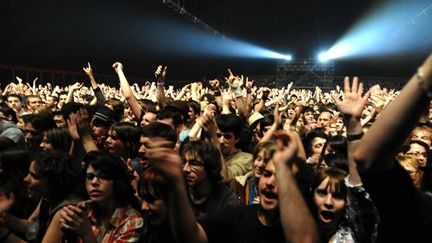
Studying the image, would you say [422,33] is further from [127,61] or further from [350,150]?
[350,150]

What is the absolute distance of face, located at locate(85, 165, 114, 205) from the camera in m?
3.24

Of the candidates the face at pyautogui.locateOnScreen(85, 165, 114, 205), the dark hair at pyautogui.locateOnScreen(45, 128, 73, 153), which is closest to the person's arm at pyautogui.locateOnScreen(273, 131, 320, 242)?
the face at pyautogui.locateOnScreen(85, 165, 114, 205)

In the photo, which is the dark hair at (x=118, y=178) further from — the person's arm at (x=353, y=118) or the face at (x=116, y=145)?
the face at (x=116, y=145)

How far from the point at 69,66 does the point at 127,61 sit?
5012 mm

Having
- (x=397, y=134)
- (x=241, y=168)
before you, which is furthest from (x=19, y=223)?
(x=397, y=134)

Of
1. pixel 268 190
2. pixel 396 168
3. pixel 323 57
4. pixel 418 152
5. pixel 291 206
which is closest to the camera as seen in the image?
pixel 396 168

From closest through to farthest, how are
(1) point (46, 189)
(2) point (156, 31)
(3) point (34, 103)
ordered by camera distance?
(1) point (46, 189), (3) point (34, 103), (2) point (156, 31)

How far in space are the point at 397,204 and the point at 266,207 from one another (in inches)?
37.2

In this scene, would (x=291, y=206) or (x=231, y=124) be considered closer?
(x=291, y=206)

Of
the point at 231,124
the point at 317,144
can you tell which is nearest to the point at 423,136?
the point at 317,144

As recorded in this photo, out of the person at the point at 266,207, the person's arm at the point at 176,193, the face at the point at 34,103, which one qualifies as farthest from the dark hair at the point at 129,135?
the face at the point at 34,103

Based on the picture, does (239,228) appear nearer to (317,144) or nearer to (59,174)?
(59,174)

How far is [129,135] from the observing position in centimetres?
496

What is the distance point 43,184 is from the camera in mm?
3492
